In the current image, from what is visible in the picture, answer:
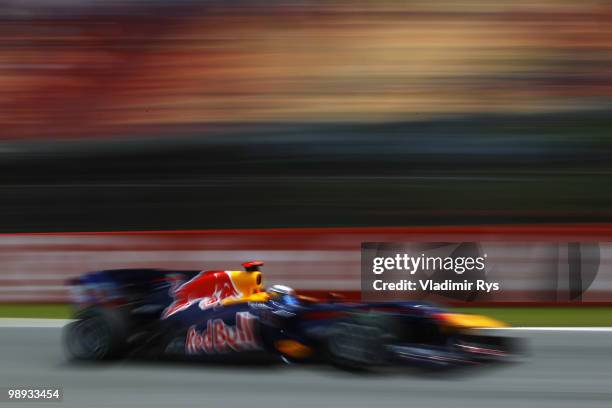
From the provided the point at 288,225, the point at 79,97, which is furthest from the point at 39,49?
the point at 288,225

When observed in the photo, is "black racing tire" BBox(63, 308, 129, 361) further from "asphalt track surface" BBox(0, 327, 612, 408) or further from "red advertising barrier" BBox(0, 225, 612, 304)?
"red advertising barrier" BBox(0, 225, 612, 304)

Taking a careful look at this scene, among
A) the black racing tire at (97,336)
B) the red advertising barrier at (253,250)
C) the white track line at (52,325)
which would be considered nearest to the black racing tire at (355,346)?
the black racing tire at (97,336)

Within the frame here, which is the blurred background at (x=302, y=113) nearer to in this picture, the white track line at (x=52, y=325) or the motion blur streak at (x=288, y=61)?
the motion blur streak at (x=288, y=61)

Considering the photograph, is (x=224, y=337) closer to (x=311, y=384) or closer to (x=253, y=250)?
(x=311, y=384)

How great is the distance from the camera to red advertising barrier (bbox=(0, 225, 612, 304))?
9898 millimetres

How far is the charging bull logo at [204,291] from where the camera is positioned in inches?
250

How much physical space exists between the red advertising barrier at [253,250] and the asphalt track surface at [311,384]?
306 cm

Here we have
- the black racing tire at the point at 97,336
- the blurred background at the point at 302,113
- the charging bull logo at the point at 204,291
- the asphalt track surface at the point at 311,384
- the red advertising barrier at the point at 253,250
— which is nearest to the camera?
the asphalt track surface at the point at 311,384

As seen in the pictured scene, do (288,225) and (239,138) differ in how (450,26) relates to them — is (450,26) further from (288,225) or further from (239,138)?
(288,225)

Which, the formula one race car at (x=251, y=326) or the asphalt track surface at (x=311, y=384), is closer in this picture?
the asphalt track surface at (x=311, y=384)

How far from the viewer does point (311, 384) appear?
569 centimetres

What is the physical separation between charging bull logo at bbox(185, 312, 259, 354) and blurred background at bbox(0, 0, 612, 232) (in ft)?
19.6

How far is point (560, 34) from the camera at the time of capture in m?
16.1

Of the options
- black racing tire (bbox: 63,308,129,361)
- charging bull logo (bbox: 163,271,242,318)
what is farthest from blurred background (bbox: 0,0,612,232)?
charging bull logo (bbox: 163,271,242,318)
